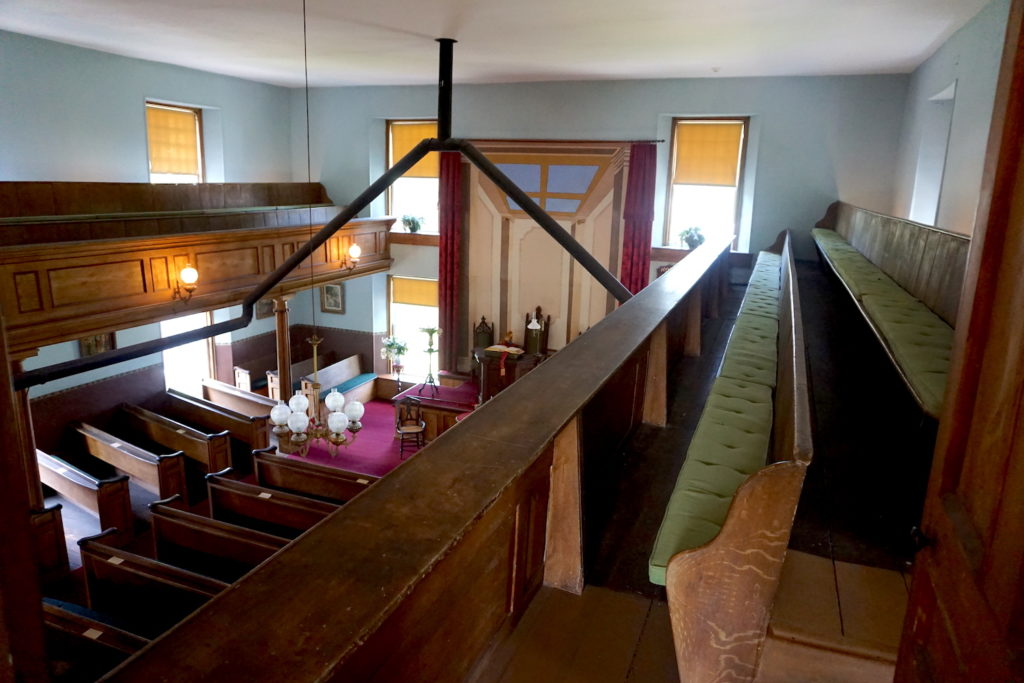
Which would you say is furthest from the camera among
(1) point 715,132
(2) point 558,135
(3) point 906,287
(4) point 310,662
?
(2) point 558,135

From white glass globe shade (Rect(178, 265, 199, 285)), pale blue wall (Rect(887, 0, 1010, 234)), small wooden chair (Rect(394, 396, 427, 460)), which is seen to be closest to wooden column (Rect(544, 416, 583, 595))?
pale blue wall (Rect(887, 0, 1010, 234))

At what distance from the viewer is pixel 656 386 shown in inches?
114

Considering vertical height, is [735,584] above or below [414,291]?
above

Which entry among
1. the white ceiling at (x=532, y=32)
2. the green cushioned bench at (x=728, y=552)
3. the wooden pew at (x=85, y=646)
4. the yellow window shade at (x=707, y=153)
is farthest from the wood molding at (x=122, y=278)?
the green cushioned bench at (x=728, y=552)

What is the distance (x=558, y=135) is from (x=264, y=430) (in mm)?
6019

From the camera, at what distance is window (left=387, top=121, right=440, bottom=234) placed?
11.3 meters

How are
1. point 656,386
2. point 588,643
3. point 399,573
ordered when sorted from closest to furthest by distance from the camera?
point 399,573, point 588,643, point 656,386

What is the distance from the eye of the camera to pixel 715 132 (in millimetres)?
9375

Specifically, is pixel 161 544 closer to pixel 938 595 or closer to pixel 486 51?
pixel 938 595

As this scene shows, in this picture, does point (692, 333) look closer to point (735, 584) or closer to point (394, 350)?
point (735, 584)

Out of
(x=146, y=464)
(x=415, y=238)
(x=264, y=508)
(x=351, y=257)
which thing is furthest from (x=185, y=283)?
(x=415, y=238)

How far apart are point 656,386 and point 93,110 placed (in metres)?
8.67

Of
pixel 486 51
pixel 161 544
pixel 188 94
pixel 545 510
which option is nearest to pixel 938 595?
pixel 545 510

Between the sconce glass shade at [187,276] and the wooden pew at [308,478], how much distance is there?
7.63 ft
